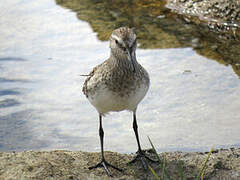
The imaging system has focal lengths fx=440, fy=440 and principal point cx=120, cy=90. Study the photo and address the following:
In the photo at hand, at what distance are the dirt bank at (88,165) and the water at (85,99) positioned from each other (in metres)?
0.98

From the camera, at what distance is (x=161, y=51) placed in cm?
864

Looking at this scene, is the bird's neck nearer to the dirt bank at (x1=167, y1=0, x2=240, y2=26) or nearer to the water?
the water

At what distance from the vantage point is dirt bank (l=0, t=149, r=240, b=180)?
457cm

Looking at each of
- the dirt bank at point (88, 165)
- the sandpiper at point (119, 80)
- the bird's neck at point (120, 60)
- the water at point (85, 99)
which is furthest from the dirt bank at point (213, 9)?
the bird's neck at point (120, 60)

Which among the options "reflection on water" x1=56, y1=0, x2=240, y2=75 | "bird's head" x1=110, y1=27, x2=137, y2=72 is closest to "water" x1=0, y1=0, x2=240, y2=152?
"reflection on water" x1=56, y1=0, x2=240, y2=75

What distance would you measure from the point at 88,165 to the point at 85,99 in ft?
7.92

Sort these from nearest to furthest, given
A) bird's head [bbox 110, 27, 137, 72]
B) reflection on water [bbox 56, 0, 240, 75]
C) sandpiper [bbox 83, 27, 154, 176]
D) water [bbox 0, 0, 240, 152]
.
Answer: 1. bird's head [bbox 110, 27, 137, 72]
2. sandpiper [bbox 83, 27, 154, 176]
3. water [bbox 0, 0, 240, 152]
4. reflection on water [bbox 56, 0, 240, 75]

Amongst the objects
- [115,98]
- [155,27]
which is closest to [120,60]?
[115,98]

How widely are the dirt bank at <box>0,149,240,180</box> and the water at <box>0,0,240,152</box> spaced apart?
983 mm

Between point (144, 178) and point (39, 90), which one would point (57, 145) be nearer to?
point (39, 90)

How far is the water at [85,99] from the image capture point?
6.35 metres

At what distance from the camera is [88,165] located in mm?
4984

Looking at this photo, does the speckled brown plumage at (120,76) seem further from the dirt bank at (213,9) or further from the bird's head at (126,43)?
the dirt bank at (213,9)

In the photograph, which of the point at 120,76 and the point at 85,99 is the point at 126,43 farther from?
the point at 85,99
